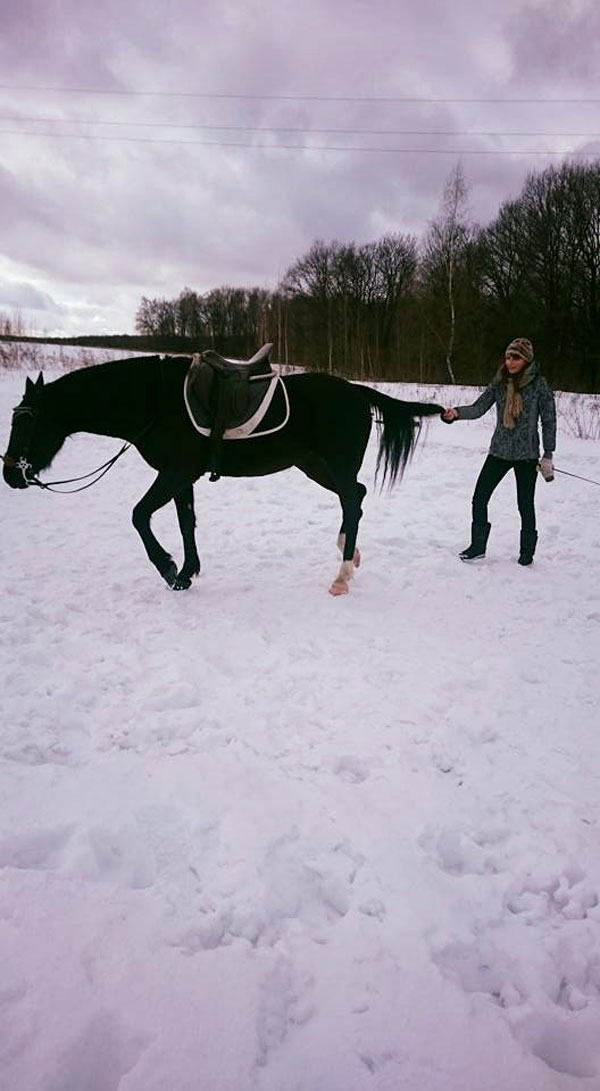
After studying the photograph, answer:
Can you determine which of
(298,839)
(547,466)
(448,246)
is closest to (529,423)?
(547,466)

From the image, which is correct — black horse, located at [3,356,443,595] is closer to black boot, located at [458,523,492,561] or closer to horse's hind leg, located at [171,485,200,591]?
horse's hind leg, located at [171,485,200,591]

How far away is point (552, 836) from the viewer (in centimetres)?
186

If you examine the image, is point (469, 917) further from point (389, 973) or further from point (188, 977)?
point (188, 977)

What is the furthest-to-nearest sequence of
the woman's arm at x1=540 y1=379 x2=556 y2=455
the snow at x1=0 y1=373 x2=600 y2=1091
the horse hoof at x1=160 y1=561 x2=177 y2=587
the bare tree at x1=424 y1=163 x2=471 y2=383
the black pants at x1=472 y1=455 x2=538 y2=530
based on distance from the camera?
1. the bare tree at x1=424 y1=163 x2=471 y2=383
2. the black pants at x1=472 y1=455 x2=538 y2=530
3. the woman's arm at x1=540 y1=379 x2=556 y2=455
4. the horse hoof at x1=160 y1=561 x2=177 y2=587
5. the snow at x1=0 y1=373 x2=600 y2=1091

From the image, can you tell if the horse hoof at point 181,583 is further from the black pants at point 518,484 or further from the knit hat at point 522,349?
the knit hat at point 522,349

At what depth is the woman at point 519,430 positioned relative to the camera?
4266mm

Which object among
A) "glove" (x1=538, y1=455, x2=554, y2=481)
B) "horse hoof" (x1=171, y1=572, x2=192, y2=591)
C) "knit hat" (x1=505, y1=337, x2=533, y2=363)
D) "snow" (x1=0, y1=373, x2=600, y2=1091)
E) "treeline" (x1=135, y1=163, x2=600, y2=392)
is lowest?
"snow" (x1=0, y1=373, x2=600, y2=1091)

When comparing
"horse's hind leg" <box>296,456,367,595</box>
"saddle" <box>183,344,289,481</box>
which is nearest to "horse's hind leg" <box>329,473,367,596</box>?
"horse's hind leg" <box>296,456,367,595</box>

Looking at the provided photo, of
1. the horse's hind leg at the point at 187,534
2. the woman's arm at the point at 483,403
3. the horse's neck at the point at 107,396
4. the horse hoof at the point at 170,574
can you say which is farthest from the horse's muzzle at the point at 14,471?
the woman's arm at the point at 483,403

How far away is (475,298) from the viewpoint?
3238cm

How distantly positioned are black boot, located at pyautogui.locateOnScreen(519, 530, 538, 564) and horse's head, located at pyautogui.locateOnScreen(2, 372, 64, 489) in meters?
4.02

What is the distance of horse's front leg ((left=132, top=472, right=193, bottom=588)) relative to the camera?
3.70 meters

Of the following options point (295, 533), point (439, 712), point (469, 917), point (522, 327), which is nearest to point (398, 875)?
point (469, 917)

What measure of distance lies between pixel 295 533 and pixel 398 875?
3.84 metres
